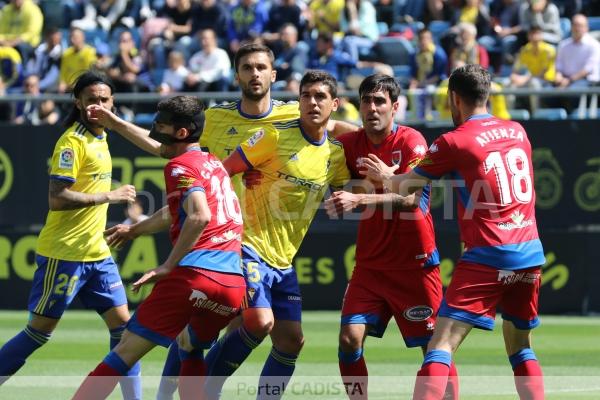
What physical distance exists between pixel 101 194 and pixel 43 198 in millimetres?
8122

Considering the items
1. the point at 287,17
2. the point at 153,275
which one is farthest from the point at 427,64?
the point at 153,275

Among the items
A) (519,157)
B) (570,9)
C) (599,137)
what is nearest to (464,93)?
(519,157)

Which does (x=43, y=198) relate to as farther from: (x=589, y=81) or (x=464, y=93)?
(x=464, y=93)

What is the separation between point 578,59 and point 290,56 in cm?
465

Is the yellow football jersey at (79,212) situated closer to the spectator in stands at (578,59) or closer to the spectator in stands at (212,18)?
the spectator in stands at (578,59)

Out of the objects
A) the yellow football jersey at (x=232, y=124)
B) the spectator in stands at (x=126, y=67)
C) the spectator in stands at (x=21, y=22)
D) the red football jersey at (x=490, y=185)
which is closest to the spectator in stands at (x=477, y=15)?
the spectator in stands at (x=126, y=67)

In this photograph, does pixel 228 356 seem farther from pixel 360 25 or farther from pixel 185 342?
pixel 360 25

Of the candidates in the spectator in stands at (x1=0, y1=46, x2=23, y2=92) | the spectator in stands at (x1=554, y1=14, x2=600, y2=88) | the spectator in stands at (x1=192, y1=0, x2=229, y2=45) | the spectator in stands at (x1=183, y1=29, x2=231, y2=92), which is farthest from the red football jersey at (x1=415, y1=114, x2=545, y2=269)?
the spectator in stands at (x1=0, y1=46, x2=23, y2=92)

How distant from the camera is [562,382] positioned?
10492mm

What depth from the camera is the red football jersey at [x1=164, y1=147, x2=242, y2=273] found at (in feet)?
24.6

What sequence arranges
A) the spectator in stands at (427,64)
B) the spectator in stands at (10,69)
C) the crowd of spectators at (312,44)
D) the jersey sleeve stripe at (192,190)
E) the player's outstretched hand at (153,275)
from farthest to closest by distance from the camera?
1. the spectator in stands at (10,69)
2. the spectator in stands at (427,64)
3. the crowd of spectators at (312,44)
4. the jersey sleeve stripe at (192,190)
5. the player's outstretched hand at (153,275)

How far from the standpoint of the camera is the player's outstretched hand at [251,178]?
8.83 m

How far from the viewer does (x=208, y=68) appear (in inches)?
758

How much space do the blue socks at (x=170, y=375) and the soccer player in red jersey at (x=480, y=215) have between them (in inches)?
77.8
